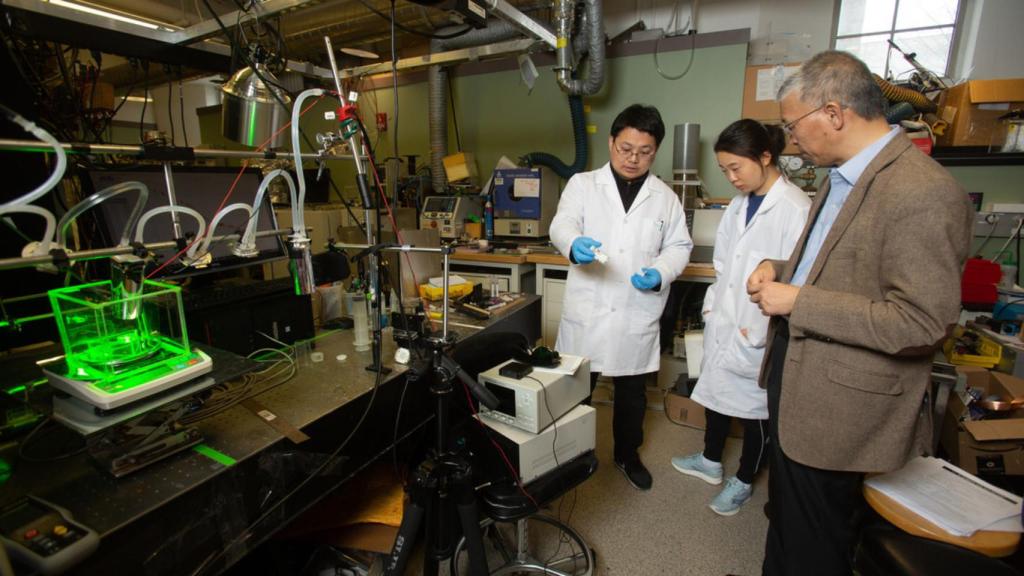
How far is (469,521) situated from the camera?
1.07m

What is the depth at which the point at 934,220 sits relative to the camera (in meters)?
0.84

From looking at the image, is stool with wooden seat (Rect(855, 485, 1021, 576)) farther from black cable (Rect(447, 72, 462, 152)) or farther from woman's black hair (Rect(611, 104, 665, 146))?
black cable (Rect(447, 72, 462, 152))

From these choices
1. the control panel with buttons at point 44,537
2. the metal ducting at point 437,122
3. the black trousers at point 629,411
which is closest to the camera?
the control panel with buttons at point 44,537

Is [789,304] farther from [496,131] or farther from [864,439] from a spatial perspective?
[496,131]

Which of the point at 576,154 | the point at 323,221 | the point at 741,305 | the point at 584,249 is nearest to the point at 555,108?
the point at 576,154

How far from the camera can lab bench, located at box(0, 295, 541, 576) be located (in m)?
0.79

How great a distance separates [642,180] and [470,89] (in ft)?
8.32

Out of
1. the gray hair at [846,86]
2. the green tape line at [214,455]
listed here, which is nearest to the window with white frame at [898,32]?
the gray hair at [846,86]

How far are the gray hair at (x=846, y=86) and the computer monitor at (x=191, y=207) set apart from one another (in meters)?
1.36

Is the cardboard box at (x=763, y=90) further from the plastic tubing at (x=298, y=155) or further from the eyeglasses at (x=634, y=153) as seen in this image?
the plastic tubing at (x=298, y=155)

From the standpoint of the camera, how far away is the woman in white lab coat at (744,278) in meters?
1.71

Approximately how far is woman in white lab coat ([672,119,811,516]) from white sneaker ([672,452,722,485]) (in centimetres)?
10

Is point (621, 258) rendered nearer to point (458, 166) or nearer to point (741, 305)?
point (741, 305)

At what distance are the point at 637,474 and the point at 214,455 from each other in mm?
1680
